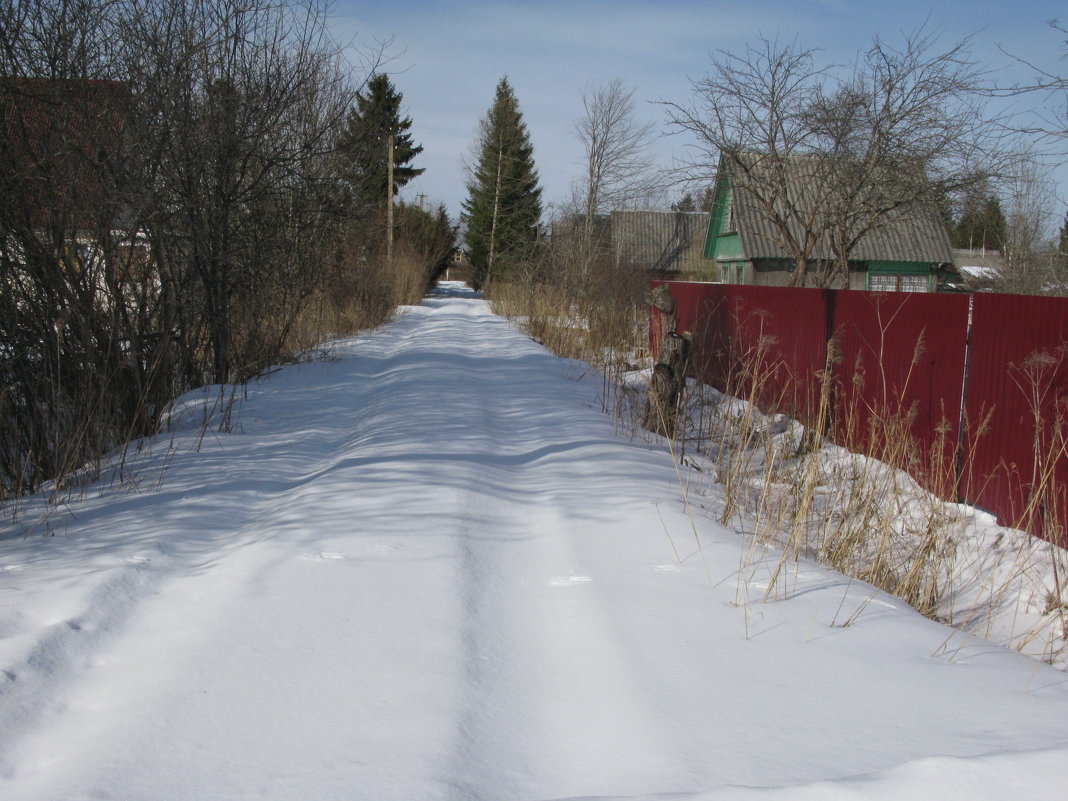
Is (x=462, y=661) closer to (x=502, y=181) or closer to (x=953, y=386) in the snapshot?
(x=953, y=386)

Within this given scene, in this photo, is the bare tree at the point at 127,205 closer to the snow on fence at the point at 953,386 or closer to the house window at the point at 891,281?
the snow on fence at the point at 953,386

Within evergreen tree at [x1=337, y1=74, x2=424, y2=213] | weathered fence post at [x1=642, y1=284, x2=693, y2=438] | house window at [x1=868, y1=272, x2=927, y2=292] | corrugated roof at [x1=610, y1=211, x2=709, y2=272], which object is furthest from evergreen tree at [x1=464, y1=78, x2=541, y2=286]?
weathered fence post at [x1=642, y1=284, x2=693, y2=438]

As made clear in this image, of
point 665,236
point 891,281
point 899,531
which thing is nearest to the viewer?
point 899,531

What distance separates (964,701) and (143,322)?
7314mm

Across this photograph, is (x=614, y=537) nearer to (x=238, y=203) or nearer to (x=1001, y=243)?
(x=238, y=203)

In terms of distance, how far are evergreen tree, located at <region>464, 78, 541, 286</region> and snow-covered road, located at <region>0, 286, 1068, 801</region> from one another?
131 ft

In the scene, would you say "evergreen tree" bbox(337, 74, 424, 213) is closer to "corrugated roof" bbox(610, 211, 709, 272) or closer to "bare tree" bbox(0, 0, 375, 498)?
"bare tree" bbox(0, 0, 375, 498)

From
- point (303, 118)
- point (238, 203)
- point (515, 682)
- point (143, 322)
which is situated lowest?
point (515, 682)

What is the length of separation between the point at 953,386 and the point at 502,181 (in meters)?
41.2

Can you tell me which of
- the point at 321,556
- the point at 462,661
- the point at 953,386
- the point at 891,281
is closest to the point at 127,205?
the point at 321,556

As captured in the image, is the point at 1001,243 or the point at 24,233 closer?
the point at 24,233

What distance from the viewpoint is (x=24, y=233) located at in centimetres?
661

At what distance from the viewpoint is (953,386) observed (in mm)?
6867

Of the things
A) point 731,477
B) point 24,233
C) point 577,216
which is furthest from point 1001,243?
point 24,233
